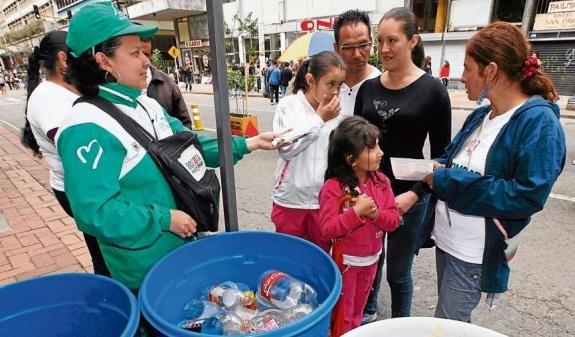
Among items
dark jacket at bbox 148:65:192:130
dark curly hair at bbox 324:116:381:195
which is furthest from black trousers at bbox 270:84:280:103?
dark curly hair at bbox 324:116:381:195

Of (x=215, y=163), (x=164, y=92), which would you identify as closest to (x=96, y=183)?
(x=215, y=163)

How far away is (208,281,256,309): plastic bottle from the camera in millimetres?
1272

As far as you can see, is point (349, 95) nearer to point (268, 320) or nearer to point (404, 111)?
point (404, 111)

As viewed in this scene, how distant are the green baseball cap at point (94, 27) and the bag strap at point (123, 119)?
19cm

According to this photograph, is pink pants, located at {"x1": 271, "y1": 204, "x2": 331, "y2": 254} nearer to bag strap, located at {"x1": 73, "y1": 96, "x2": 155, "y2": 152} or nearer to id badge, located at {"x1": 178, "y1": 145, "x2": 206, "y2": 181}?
id badge, located at {"x1": 178, "y1": 145, "x2": 206, "y2": 181}

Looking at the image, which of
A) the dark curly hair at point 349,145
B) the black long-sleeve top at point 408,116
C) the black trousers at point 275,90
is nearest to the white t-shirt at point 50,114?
the dark curly hair at point 349,145

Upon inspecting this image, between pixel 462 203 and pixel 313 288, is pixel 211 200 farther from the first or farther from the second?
pixel 462 203

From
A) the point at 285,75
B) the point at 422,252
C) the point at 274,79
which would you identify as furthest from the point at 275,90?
the point at 422,252

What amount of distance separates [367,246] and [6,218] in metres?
4.43

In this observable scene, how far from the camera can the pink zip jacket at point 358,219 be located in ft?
5.42

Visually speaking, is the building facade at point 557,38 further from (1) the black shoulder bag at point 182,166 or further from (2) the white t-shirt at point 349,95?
(1) the black shoulder bag at point 182,166

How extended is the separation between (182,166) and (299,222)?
1016 millimetres

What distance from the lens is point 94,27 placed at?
129 cm

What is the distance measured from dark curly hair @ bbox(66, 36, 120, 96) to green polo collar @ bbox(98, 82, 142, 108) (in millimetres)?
27
